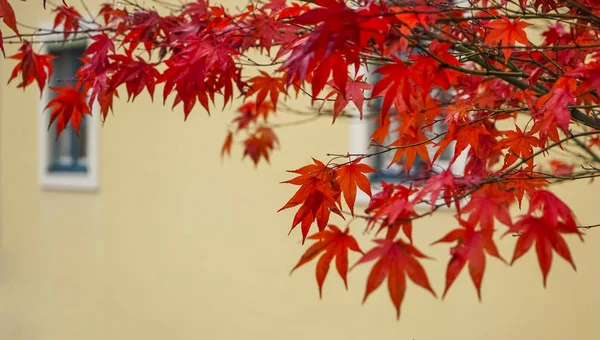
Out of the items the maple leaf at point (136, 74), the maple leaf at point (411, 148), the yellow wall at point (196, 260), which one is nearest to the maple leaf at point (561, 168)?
the yellow wall at point (196, 260)

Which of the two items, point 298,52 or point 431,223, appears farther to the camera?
point 431,223

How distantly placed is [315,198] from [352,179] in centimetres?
15

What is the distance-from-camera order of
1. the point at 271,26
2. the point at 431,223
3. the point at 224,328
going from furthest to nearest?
the point at 224,328 → the point at 431,223 → the point at 271,26

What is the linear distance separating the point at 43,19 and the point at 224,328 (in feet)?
11.1

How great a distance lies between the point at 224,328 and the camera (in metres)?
4.82

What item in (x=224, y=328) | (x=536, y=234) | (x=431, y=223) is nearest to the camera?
(x=536, y=234)

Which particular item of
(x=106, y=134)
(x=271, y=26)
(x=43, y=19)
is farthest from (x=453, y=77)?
(x=43, y=19)

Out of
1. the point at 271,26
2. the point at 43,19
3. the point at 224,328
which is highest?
the point at 43,19

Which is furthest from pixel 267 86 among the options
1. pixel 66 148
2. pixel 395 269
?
pixel 66 148

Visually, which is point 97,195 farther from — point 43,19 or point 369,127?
point 369,127

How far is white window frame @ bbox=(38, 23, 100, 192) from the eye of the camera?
5707 millimetres

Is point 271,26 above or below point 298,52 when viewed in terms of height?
above

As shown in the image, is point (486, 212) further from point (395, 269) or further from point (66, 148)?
point (66, 148)

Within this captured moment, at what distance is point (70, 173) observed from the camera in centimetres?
603
